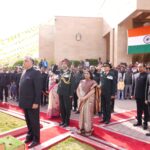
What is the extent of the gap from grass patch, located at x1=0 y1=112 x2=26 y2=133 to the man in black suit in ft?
4.54

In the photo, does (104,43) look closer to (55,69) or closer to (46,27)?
(46,27)

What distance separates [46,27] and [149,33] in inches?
565

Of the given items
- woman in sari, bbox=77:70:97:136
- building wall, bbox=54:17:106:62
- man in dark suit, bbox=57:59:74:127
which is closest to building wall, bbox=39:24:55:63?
building wall, bbox=54:17:106:62

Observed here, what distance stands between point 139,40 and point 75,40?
9.80m

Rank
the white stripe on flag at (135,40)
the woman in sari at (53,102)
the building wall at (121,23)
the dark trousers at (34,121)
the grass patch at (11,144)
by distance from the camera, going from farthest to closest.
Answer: the white stripe on flag at (135,40) < the building wall at (121,23) < the woman in sari at (53,102) < the dark trousers at (34,121) < the grass patch at (11,144)

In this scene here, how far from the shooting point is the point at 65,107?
795cm

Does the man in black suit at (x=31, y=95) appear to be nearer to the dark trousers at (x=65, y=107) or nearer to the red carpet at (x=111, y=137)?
the red carpet at (x=111, y=137)

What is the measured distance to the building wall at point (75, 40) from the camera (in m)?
27.4

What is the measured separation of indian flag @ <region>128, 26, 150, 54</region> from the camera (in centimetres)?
1817

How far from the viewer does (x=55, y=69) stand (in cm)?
903

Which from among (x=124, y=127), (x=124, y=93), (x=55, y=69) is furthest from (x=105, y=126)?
(x=124, y=93)

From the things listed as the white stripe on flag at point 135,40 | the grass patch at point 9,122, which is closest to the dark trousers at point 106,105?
the grass patch at point 9,122

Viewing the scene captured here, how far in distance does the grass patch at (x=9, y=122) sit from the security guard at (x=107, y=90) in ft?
7.50

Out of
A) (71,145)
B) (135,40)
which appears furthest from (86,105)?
(135,40)
